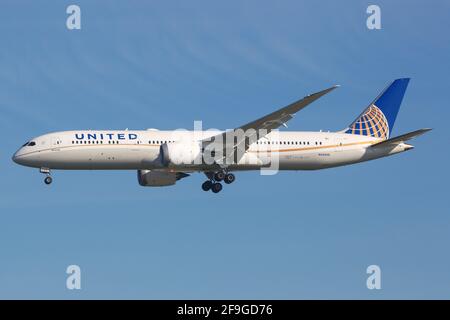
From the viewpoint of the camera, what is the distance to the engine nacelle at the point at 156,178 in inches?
3049

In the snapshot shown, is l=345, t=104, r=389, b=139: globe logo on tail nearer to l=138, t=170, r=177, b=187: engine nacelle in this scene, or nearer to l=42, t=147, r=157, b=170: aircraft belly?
l=138, t=170, r=177, b=187: engine nacelle

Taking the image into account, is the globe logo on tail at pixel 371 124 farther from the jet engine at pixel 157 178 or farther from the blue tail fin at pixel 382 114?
the jet engine at pixel 157 178

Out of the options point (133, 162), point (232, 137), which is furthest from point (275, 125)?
point (133, 162)

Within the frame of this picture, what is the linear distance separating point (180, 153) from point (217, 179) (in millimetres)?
4650

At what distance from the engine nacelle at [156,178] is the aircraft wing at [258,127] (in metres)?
5.21

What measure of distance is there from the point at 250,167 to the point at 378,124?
508 inches

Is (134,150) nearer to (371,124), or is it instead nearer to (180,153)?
(180,153)

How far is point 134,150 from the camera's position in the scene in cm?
7231

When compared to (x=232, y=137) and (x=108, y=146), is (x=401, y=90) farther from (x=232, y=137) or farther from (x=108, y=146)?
(x=108, y=146)

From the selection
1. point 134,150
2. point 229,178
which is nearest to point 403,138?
point 229,178

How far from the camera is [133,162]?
238 feet

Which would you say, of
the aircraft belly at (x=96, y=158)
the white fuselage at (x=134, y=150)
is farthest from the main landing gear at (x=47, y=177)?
the aircraft belly at (x=96, y=158)

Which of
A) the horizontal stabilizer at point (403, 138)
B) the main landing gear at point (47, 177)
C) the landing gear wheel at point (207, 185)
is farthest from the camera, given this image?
the landing gear wheel at point (207, 185)
